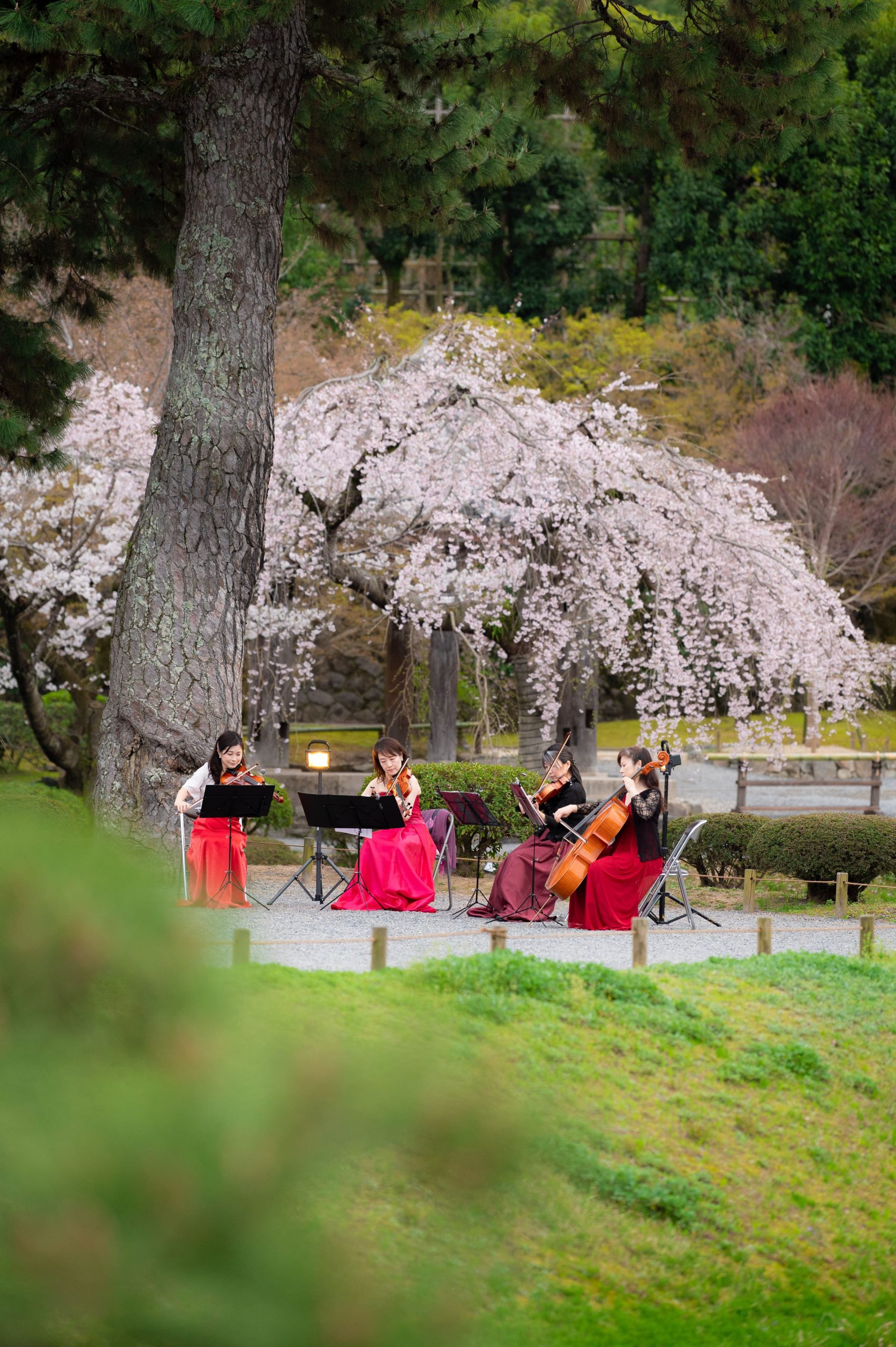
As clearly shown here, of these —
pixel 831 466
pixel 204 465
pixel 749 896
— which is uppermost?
pixel 831 466

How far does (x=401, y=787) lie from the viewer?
1130cm

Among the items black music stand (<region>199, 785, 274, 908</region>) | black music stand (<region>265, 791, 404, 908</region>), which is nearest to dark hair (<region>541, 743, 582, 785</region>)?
black music stand (<region>265, 791, 404, 908</region>)

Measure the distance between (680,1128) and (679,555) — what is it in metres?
12.0

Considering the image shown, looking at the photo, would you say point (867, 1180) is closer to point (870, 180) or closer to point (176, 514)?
point (176, 514)

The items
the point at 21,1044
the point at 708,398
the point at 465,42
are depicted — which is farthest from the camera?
the point at 708,398

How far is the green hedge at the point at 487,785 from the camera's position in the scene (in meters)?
14.4

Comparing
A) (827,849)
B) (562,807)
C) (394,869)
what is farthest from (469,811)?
(827,849)

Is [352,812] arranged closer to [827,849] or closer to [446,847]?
[446,847]

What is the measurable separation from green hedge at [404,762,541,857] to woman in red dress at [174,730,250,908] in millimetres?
3955

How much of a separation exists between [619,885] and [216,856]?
9.69 feet

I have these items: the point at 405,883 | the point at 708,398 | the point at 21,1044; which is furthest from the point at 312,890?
the point at 708,398

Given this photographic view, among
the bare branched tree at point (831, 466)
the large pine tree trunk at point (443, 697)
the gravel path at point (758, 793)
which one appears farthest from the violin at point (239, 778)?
the bare branched tree at point (831, 466)

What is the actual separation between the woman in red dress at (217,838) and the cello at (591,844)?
2287 mm

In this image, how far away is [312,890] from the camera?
41.3 feet
